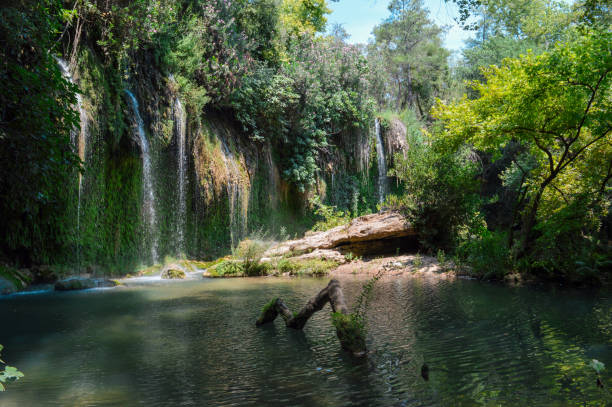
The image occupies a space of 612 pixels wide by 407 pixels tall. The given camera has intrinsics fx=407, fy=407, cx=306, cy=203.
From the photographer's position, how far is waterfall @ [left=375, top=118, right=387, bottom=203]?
2358 centimetres

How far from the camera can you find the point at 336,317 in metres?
4.28

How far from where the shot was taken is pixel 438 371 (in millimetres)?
3684

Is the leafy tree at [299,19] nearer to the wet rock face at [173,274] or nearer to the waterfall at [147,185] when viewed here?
the waterfall at [147,185]

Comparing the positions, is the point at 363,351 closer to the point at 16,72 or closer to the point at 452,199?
the point at 16,72

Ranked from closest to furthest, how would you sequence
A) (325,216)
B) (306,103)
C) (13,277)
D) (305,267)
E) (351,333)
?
(351,333) < (13,277) < (305,267) < (306,103) < (325,216)

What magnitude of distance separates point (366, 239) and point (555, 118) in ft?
22.4

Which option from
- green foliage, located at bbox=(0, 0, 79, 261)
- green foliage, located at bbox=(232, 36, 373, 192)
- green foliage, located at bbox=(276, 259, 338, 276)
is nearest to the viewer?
green foliage, located at bbox=(0, 0, 79, 261)

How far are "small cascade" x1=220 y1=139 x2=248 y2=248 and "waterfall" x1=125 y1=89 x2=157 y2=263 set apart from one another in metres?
3.09

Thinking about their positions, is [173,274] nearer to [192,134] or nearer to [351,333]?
[192,134]

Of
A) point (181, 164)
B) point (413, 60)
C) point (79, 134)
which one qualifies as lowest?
point (181, 164)

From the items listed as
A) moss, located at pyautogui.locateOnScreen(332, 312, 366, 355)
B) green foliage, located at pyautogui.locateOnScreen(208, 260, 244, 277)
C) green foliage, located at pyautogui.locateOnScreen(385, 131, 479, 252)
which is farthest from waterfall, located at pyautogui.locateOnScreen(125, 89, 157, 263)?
moss, located at pyautogui.locateOnScreen(332, 312, 366, 355)

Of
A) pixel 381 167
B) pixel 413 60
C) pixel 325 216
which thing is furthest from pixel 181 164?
pixel 413 60

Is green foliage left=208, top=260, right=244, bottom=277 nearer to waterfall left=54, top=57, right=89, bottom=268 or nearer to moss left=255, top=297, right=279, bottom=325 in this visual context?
waterfall left=54, top=57, right=89, bottom=268

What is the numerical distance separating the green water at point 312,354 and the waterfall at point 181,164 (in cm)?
752
